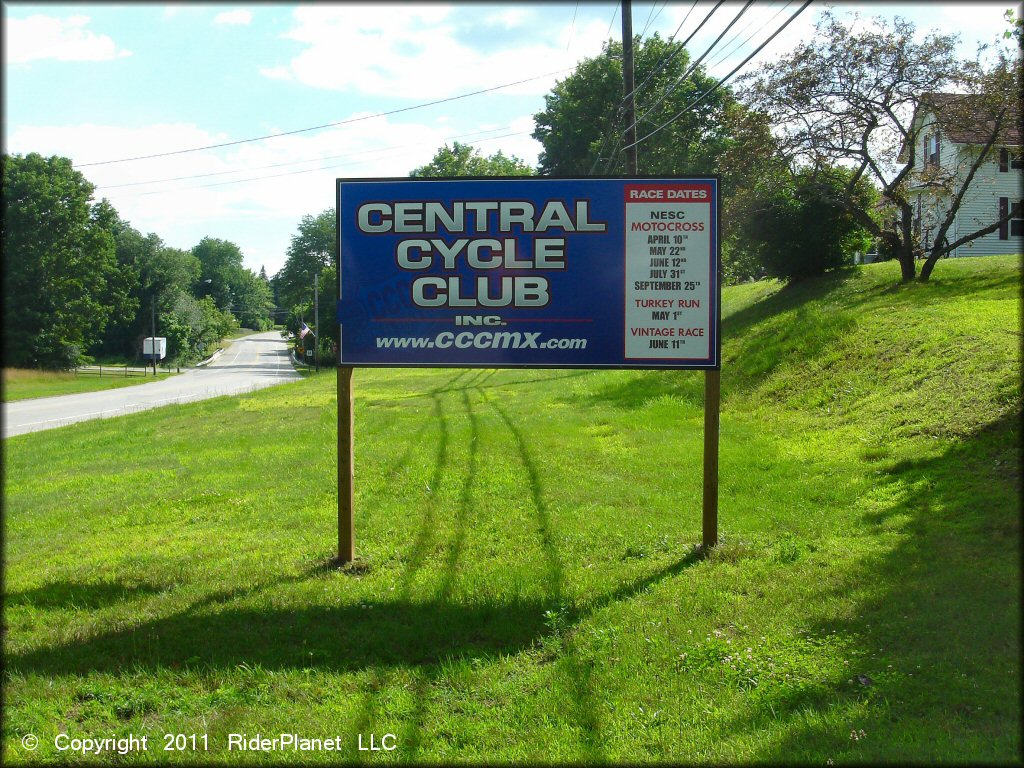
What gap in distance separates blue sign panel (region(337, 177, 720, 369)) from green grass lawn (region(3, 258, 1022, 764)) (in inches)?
77.3

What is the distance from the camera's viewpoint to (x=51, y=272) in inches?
346

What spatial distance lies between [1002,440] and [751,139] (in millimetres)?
13166

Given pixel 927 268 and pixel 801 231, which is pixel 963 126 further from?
pixel 801 231

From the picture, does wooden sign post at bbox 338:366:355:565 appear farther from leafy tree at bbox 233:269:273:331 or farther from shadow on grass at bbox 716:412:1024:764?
leafy tree at bbox 233:269:273:331

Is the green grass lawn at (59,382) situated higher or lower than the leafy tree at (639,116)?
lower

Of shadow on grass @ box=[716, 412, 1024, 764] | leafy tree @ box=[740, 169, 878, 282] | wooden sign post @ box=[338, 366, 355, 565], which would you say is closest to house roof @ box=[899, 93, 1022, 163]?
leafy tree @ box=[740, 169, 878, 282]

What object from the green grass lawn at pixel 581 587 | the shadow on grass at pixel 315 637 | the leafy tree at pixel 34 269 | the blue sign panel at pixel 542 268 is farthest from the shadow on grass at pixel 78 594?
the blue sign panel at pixel 542 268

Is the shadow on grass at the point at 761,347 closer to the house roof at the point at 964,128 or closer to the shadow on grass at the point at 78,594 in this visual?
the house roof at the point at 964,128

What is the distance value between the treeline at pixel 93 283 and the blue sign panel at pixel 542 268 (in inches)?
110

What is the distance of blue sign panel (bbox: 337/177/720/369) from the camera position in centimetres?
747

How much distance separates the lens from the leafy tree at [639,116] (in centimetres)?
3403

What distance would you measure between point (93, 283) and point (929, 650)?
27.8 metres

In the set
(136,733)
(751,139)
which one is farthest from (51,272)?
(751,139)

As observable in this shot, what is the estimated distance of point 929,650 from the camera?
479 cm
